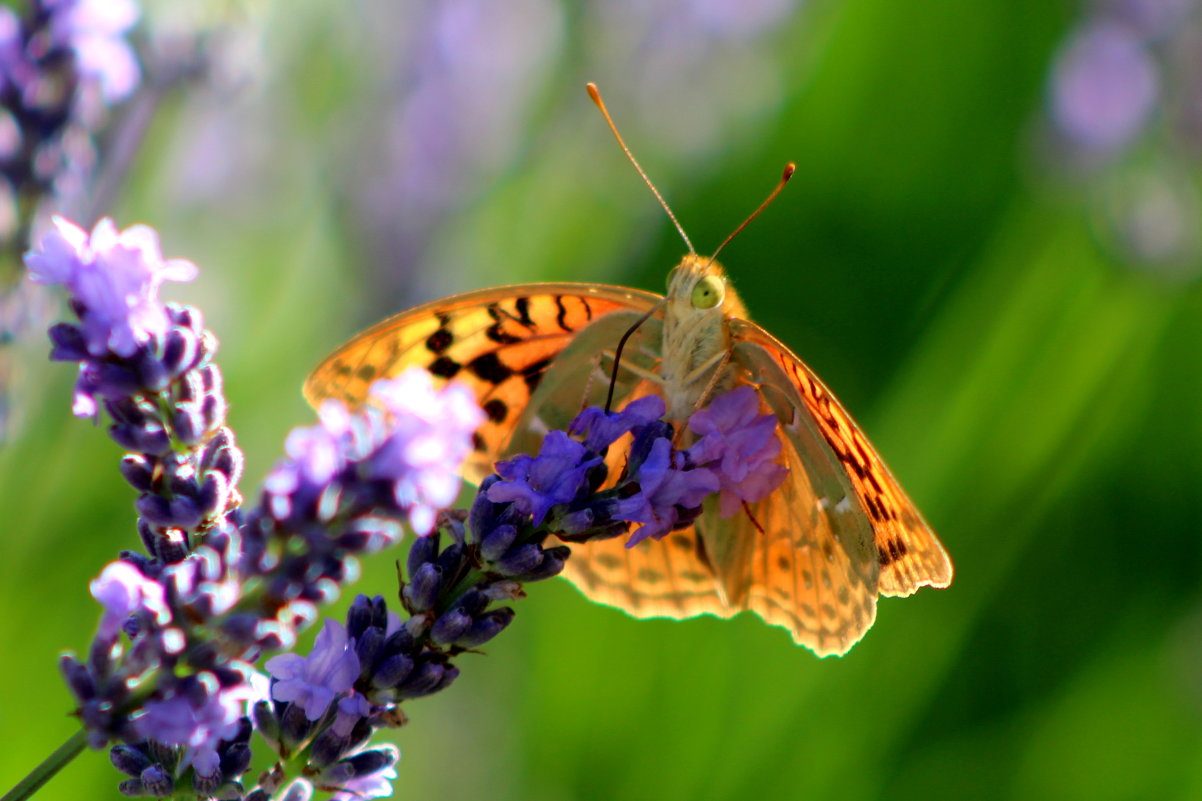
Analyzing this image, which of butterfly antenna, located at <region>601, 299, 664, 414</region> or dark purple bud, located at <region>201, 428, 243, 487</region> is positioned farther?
butterfly antenna, located at <region>601, 299, 664, 414</region>

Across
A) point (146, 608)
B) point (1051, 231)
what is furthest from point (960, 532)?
point (146, 608)

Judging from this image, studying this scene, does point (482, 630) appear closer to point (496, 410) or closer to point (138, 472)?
point (138, 472)

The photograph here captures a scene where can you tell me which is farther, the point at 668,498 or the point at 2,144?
the point at 2,144

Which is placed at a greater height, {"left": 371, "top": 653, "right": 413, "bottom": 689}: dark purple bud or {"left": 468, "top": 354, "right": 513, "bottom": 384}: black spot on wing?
{"left": 468, "top": 354, "right": 513, "bottom": 384}: black spot on wing

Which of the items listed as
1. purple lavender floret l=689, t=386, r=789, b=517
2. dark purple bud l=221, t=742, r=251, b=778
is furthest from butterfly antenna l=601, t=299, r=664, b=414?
dark purple bud l=221, t=742, r=251, b=778

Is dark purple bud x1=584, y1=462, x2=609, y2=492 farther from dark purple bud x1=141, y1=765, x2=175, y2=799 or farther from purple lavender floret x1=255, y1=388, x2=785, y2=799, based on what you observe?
dark purple bud x1=141, y1=765, x2=175, y2=799

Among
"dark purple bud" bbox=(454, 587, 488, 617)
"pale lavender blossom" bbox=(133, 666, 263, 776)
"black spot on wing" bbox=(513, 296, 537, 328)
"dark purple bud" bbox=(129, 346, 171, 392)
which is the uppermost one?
"black spot on wing" bbox=(513, 296, 537, 328)

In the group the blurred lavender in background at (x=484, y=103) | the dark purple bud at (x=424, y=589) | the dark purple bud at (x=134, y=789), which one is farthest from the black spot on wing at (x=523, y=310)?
the blurred lavender in background at (x=484, y=103)

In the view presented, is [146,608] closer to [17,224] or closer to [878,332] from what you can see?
[17,224]
